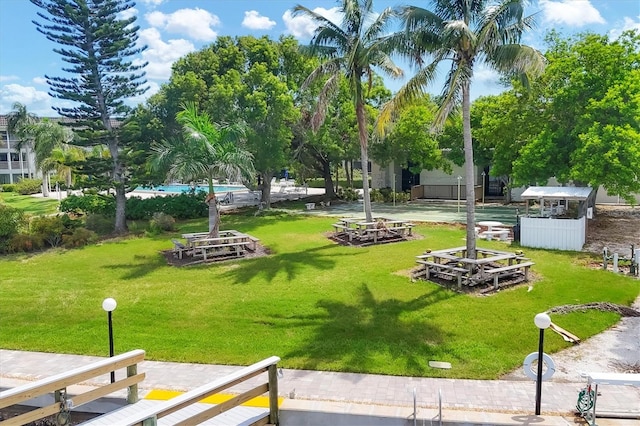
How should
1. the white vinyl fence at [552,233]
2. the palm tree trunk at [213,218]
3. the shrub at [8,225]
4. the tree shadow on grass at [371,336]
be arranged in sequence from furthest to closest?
the shrub at [8,225] → the palm tree trunk at [213,218] → the white vinyl fence at [552,233] → the tree shadow on grass at [371,336]

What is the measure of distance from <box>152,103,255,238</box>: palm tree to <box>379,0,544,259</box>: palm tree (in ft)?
17.7

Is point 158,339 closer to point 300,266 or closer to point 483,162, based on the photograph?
point 300,266

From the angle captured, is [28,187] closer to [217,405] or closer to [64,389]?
[64,389]

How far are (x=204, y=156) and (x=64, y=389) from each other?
32.0ft

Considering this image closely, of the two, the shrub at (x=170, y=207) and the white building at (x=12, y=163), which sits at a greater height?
the white building at (x=12, y=163)

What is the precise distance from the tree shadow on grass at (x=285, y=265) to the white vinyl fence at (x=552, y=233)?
545 centimetres

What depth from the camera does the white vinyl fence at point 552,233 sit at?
14406mm

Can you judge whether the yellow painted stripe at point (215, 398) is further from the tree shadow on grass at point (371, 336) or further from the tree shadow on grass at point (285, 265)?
the tree shadow on grass at point (285, 265)

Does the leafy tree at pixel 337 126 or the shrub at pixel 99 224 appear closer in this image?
the shrub at pixel 99 224

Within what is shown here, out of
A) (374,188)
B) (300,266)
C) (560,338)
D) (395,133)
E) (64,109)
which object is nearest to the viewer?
(560,338)

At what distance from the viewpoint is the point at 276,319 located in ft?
29.5

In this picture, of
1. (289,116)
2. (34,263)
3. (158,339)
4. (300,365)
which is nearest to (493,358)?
(300,365)

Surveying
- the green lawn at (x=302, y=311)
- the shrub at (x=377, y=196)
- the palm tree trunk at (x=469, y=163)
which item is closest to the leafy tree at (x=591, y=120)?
the green lawn at (x=302, y=311)

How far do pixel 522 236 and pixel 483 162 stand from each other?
13.0m
